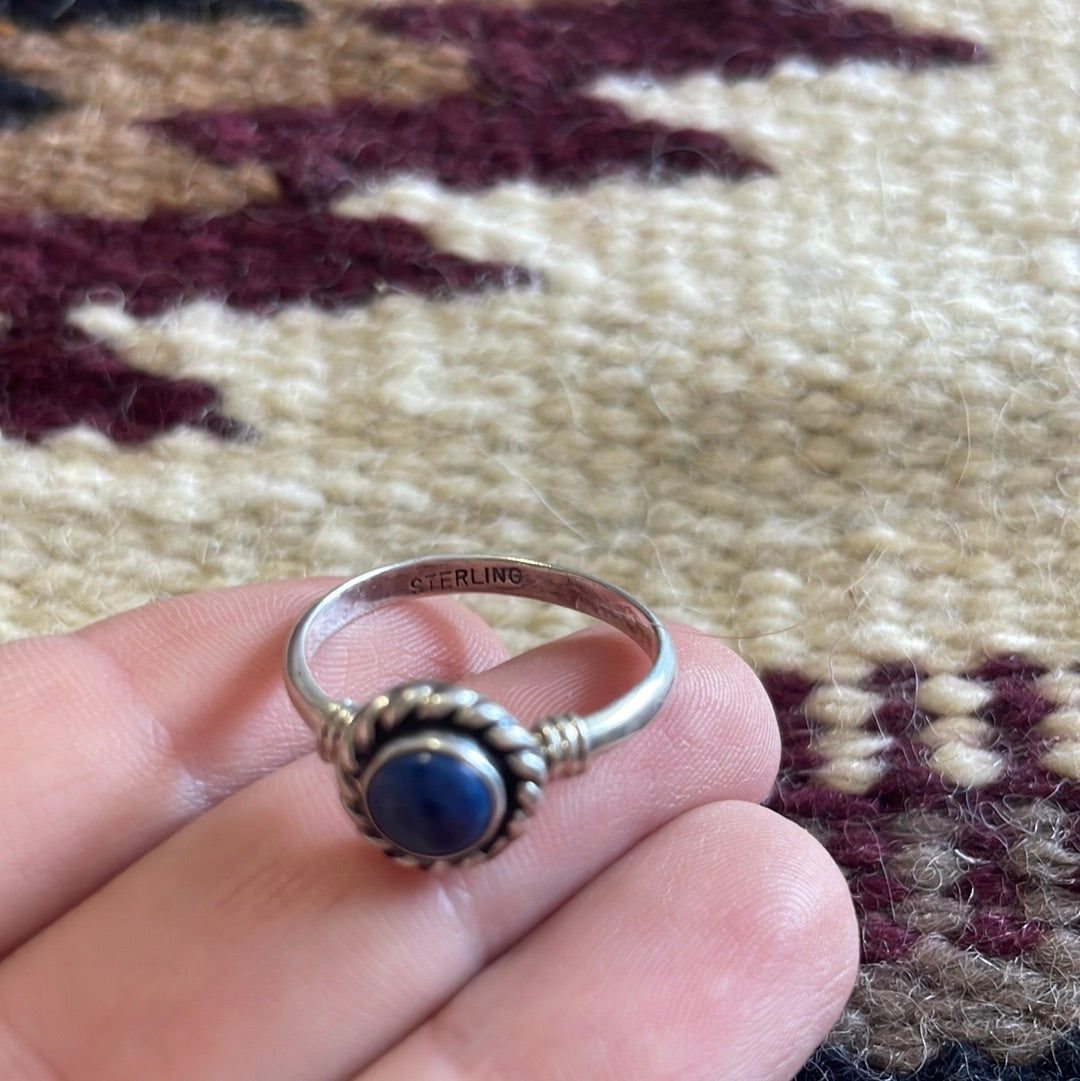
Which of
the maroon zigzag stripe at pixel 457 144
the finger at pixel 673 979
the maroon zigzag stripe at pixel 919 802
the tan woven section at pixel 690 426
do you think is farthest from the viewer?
the maroon zigzag stripe at pixel 457 144

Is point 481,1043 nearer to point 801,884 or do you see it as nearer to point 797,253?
Answer: point 801,884

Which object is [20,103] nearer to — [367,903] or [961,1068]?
[367,903]

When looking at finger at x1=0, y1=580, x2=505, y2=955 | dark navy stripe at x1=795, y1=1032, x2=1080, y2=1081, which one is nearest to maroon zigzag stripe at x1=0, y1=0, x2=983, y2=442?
finger at x1=0, y1=580, x2=505, y2=955

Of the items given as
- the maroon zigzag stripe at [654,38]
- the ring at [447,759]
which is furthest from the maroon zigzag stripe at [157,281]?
the ring at [447,759]

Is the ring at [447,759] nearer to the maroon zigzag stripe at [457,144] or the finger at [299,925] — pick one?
the finger at [299,925]

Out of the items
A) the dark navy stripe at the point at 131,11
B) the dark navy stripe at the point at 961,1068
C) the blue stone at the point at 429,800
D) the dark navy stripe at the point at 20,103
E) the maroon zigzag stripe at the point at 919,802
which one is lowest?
the dark navy stripe at the point at 961,1068
